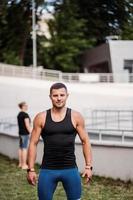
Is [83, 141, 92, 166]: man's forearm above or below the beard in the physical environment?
below

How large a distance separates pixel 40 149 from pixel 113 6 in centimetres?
390

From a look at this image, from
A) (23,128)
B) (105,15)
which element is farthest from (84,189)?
(105,15)

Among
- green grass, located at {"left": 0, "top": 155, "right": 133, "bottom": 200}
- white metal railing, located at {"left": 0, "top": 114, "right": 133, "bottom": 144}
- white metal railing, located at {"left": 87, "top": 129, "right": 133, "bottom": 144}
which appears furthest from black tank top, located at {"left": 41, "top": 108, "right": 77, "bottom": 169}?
white metal railing, located at {"left": 87, "top": 129, "right": 133, "bottom": 144}

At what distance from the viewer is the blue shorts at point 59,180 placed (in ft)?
20.2

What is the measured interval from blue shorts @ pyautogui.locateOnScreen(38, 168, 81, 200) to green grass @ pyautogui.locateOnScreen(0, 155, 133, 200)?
379 centimetres

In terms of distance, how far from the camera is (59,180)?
6.21 meters

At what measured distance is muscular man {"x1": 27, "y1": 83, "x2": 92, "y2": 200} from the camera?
20.1 feet

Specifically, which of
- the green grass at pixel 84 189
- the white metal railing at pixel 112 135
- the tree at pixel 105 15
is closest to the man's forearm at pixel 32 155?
the green grass at pixel 84 189

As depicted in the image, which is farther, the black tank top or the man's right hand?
the man's right hand

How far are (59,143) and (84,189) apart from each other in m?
5.19

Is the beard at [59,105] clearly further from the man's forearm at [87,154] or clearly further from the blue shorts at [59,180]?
the blue shorts at [59,180]

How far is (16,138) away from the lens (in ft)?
59.4

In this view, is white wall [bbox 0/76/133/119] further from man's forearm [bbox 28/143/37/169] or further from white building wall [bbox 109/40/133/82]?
man's forearm [bbox 28/143/37/169]

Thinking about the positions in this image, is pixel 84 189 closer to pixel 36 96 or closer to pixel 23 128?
pixel 23 128
